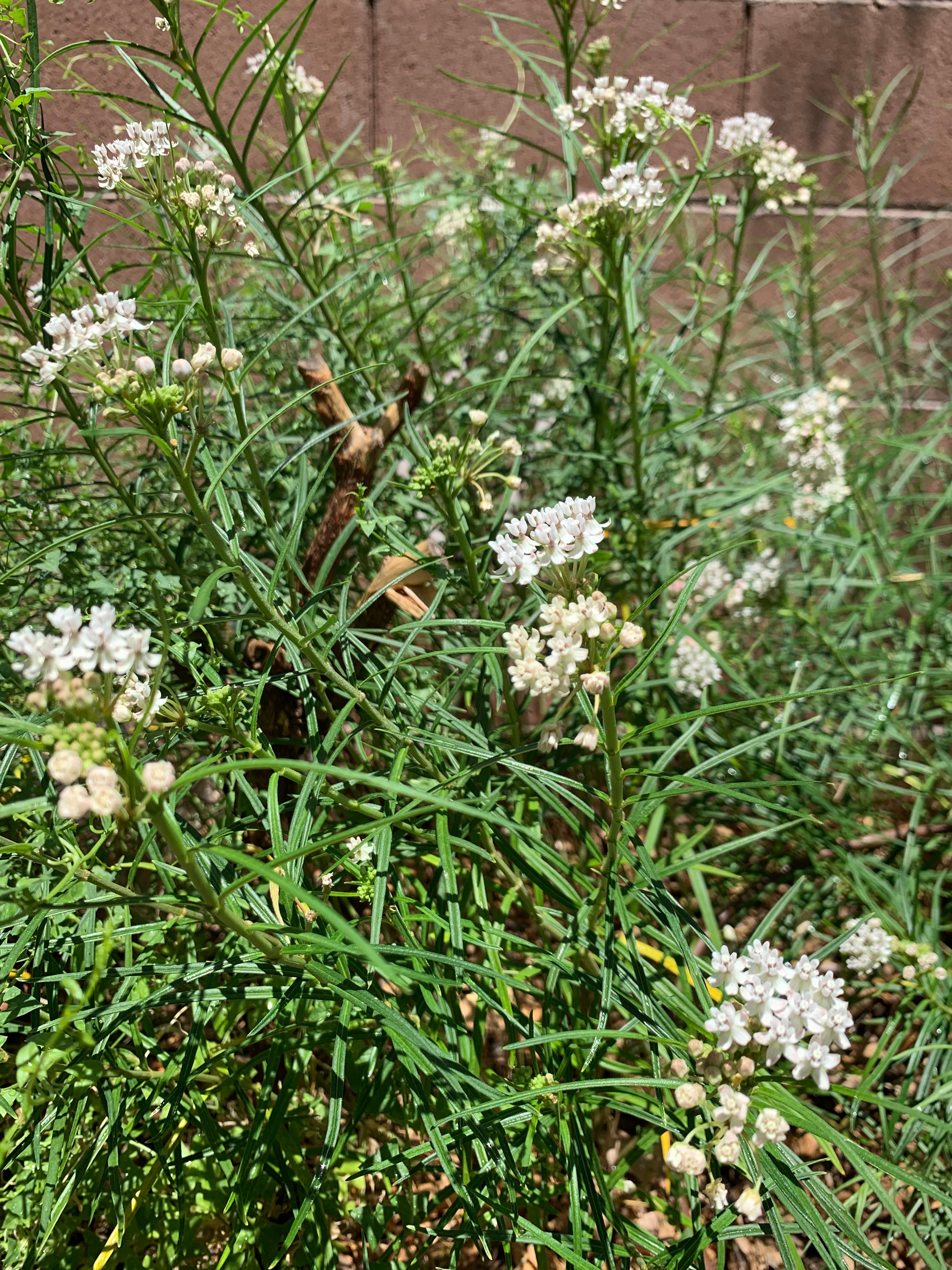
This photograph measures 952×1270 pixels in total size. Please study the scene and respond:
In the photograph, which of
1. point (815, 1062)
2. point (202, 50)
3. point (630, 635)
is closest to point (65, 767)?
point (630, 635)

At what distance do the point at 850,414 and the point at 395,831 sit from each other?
292cm

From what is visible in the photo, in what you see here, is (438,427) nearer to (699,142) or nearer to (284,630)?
(284,630)

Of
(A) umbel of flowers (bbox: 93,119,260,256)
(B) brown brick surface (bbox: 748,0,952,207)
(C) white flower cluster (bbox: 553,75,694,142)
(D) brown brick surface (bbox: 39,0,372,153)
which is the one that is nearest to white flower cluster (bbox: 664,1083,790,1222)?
(A) umbel of flowers (bbox: 93,119,260,256)

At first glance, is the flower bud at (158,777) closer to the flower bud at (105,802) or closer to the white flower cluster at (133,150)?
the flower bud at (105,802)

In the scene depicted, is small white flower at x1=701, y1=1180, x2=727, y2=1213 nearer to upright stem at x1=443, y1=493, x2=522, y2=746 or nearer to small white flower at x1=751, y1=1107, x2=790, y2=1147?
small white flower at x1=751, y1=1107, x2=790, y2=1147

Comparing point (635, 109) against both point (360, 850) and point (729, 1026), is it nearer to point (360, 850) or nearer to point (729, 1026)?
point (360, 850)

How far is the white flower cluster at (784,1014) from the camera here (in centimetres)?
116

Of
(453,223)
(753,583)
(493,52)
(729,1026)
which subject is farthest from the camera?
(493,52)

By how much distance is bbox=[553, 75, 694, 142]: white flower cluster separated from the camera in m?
1.92

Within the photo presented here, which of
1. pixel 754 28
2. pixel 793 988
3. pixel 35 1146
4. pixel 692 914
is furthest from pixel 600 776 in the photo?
pixel 754 28

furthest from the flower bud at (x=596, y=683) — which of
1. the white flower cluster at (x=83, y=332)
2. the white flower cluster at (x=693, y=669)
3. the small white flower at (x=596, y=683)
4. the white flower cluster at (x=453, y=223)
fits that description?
the white flower cluster at (x=453, y=223)

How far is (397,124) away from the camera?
3.64 m

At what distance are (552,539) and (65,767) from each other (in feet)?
2.15

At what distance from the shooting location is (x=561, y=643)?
3.95 ft
